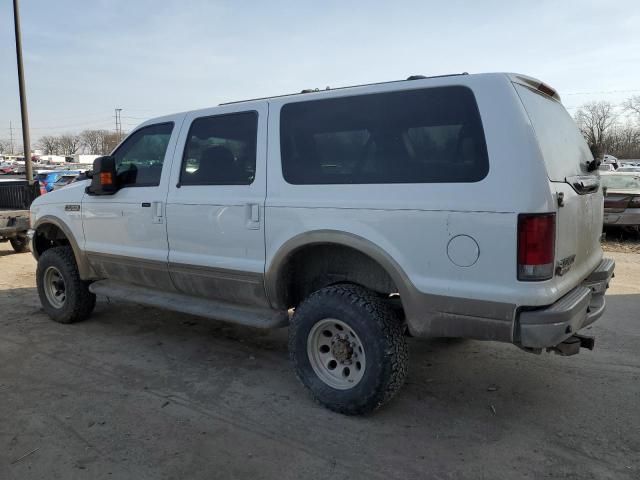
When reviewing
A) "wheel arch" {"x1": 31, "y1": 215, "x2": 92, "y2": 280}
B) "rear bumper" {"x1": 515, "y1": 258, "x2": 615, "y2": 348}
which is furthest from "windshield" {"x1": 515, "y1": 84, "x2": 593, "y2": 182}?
"wheel arch" {"x1": 31, "y1": 215, "x2": 92, "y2": 280}

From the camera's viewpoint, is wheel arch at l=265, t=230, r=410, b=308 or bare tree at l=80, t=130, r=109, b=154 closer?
wheel arch at l=265, t=230, r=410, b=308

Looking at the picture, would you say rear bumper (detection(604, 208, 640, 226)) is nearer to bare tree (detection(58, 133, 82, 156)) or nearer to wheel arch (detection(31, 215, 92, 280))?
wheel arch (detection(31, 215, 92, 280))

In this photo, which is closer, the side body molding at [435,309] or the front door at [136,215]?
the side body molding at [435,309]

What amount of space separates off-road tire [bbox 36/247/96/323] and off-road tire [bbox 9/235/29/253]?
549cm

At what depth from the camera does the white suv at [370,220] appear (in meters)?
2.89

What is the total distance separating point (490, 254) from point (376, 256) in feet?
2.33

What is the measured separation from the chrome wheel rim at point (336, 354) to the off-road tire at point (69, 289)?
3.11 metres

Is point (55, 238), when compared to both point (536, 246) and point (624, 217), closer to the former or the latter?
point (536, 246)

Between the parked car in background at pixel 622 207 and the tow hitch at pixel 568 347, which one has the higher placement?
the parked car in background at pixel 622 207

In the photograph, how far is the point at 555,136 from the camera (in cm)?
333

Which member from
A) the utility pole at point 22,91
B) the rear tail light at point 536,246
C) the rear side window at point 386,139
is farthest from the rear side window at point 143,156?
the utility pole at point 22,91

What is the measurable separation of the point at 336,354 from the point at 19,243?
9.34 meters

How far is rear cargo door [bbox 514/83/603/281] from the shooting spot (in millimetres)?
2990

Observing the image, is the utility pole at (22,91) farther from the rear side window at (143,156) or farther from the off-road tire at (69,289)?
the rear side window at (143,156)
